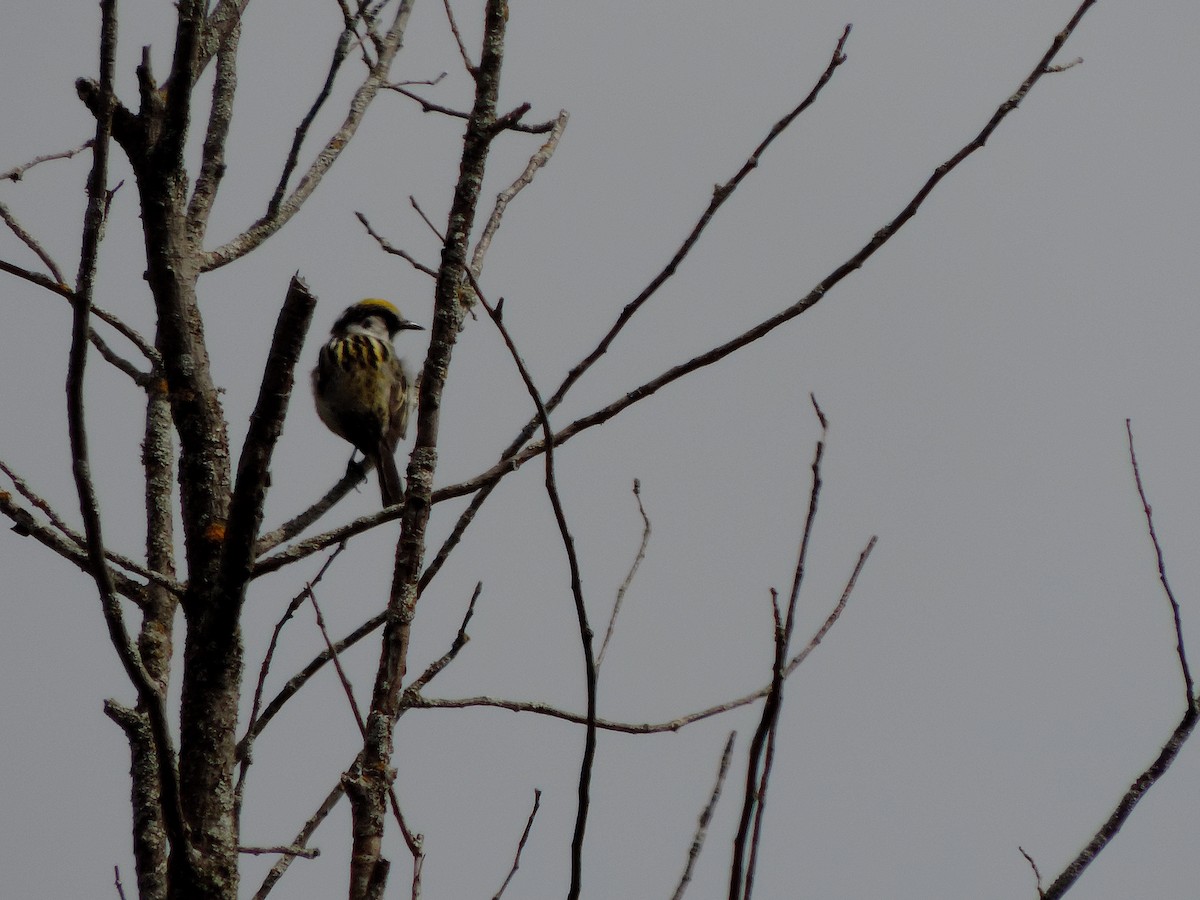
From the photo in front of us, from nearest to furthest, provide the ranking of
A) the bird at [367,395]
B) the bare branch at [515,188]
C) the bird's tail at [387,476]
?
1. the bare branch at [515,188]
2. the bird's tail at [387,476]
3. the bird at [367,395]

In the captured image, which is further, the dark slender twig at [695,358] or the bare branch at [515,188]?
the bare branch at [515,188]

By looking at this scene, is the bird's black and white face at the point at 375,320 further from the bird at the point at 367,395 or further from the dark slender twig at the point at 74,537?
the dark slender twig at the point at 74,537

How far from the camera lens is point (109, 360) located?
3.80 metres

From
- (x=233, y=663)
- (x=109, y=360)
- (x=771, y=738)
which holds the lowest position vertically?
(x=771, y=738)

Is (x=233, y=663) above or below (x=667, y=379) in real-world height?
below

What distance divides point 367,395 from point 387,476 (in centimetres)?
60

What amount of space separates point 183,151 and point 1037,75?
1.66m

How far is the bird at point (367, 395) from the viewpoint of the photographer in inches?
291

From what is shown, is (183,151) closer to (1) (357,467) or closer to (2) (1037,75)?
(2) (1037,75)

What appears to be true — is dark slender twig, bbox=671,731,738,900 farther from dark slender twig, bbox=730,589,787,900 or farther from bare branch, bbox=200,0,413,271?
bare branch, bbox=200,0,413,271

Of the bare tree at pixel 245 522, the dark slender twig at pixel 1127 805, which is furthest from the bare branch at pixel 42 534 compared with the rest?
the dark slender twig at pixel 1127 805

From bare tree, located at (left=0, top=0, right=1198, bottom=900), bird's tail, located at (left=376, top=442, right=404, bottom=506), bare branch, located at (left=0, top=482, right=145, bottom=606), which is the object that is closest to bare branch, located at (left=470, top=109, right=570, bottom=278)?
bare tree, located at (left=0, top=0, right=1198, bottom=900)

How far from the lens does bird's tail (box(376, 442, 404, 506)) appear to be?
702 cm

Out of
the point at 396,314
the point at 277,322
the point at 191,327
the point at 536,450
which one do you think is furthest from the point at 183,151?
the point at 396,314
